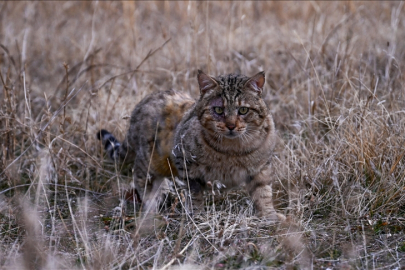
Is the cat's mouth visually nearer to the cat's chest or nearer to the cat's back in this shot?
the cat's chest

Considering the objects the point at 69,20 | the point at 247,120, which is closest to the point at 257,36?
the point at 69,20

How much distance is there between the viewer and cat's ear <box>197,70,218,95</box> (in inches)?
135

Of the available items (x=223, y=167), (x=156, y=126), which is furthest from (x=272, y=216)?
(x=156, y=126)

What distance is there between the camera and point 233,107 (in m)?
3.32

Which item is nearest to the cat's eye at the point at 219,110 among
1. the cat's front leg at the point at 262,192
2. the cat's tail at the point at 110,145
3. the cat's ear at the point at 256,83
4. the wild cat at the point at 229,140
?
the wild cat at the point at 229,140

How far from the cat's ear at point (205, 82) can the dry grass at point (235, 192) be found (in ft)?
2.66

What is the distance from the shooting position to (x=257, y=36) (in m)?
6.93

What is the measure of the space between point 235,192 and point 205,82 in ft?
2.99

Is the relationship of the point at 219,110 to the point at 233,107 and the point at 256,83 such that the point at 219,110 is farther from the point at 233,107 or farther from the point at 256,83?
the point at 256,83

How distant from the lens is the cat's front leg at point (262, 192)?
343cm

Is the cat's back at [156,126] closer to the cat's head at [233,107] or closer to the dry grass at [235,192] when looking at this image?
the dry grass at [235,192]

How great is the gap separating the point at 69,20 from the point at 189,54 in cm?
373

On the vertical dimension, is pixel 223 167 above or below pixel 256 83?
below

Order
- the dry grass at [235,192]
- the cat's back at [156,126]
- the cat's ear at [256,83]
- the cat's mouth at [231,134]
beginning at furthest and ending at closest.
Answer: the cat's back at [156,126] → the cat's ear at [256,83] → the cat's mouth at [231,134] → the dry grass at [235,192]
